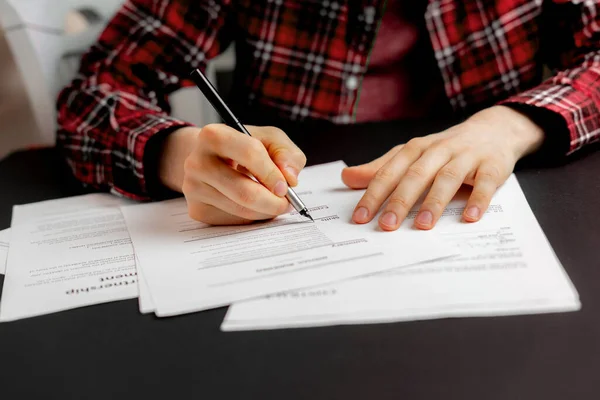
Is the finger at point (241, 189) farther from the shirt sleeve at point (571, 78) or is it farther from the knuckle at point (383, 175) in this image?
the shirt sleeve at point (571, 78)

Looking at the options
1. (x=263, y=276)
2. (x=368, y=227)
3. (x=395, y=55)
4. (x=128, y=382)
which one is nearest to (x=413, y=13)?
(x=395, y=55)

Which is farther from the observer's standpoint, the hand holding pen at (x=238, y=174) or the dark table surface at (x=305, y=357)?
the hand holding pen at (x=238, y=174)

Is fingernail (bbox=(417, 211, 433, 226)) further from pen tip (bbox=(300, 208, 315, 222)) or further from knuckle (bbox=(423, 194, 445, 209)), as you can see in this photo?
pen tip (bbox=(300, 208, 315, 222))

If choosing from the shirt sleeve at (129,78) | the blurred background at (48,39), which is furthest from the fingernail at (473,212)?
the blurred background at (48,39)

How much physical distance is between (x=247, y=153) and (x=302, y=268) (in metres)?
0.14

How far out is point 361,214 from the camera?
0.61 m

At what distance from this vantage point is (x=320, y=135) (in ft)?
3.09

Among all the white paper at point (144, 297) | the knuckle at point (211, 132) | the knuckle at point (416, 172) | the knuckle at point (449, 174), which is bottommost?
the white paper at point (144, 297)

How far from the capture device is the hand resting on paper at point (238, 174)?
0.59 metres

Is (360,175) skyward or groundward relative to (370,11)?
groundward

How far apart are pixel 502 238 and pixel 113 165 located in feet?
1.81

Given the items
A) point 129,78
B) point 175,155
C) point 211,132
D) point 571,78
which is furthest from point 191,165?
point 571,78

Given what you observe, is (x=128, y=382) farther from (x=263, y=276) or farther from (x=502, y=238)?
(x=502, y=238)

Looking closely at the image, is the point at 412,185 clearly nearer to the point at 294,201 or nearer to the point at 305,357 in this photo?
the point at 294,201
